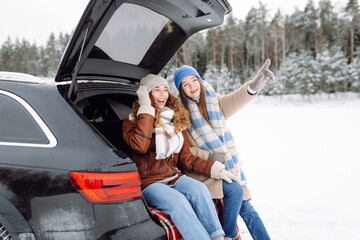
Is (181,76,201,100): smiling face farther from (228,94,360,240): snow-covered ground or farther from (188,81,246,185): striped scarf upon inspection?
(228,94,360,240): snow-covered ground

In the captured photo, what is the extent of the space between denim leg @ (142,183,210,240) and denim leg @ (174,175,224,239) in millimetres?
126

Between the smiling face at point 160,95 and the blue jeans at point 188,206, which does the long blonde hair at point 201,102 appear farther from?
the blue jeans at point 188,206

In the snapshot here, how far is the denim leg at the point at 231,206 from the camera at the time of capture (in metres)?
2.61

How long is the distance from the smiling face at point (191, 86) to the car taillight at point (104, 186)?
1487mm

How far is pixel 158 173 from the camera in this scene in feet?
8.00

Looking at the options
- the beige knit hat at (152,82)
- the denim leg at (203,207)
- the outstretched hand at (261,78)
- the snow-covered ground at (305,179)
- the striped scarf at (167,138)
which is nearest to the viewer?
the denim leg at (203,207)

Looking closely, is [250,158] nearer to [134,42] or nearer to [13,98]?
[134,42]

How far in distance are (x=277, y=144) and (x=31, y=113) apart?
12669mm

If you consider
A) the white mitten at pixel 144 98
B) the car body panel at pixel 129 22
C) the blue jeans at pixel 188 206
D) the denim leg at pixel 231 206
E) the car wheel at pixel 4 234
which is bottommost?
the denim leg at pixel 231 206

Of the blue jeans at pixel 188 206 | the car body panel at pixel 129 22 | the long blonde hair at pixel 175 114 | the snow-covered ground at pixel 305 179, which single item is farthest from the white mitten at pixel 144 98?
the snow-covered ground at pixel 305 179

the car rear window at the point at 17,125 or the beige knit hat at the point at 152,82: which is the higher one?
the beige knit hat at the point at 152,82

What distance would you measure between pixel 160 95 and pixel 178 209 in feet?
3.68

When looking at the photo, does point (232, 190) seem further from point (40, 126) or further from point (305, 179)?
point (305, 179)

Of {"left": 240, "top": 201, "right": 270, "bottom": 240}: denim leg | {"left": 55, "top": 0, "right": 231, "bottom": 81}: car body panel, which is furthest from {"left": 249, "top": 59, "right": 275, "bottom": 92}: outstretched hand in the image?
{"left": 240, "top": 201, "right": 270, "bottom": 240}: denim leg
